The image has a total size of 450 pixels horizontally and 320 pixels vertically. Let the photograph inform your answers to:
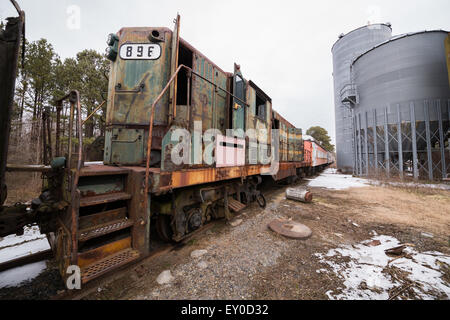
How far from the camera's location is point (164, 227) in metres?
3.00

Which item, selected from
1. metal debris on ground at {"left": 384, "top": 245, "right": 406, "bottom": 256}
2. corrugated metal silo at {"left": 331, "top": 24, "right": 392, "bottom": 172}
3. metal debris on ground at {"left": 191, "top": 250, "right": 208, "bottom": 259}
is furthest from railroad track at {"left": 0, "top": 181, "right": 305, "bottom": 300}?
corrugated metal silo at {"left": 331, "top": 24, "right": 392, "bottom": 172}

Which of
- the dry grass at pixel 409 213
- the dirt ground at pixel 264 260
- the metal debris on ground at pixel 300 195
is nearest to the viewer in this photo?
the dirt ground at pixel 264 260

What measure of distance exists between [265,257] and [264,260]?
0.09 metres

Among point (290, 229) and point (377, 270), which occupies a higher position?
point (290, 229)

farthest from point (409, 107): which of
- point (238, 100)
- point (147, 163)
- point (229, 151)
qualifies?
point (147, 163)

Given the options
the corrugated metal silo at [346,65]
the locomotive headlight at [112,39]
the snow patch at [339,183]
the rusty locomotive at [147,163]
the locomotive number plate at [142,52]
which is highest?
the corrugated metal silo at [346,65]

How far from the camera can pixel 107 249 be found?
1.97m

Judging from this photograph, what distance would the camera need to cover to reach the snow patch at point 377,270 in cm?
202

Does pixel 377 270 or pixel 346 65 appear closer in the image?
pixel 377 270

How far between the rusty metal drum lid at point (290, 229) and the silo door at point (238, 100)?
2.44 metres

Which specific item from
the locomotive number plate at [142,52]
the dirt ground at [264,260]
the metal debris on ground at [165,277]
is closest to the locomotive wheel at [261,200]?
the dirt ground at [264,260]

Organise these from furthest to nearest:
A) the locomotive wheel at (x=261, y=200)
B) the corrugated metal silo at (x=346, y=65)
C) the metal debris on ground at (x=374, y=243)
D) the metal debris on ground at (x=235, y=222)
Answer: the corrugated metal silo at (x=346, y=65), the locomotive wheel at (x=261, y=200), the metal debris on ground at (x=235, y=222), the metal debris on ground at (x=374, y=243)

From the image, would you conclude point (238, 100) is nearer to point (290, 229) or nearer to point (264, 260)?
point (290, 229)

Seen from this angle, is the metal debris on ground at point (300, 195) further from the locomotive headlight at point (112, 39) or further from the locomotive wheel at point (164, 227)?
the locomotive headlight at point (112, 39)
